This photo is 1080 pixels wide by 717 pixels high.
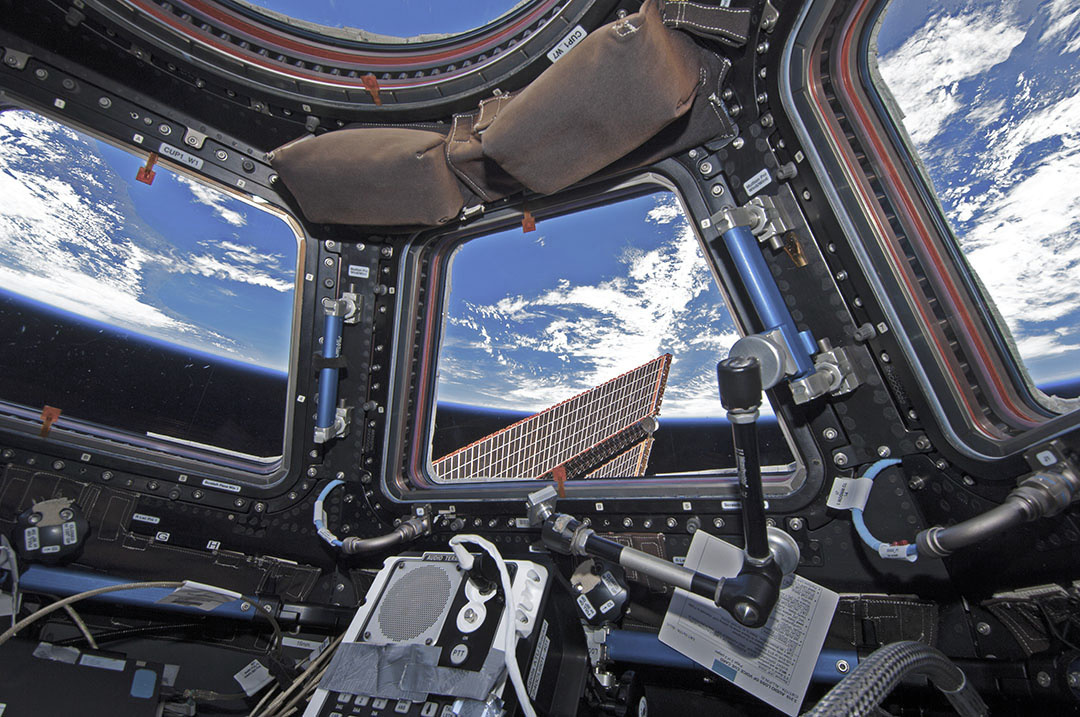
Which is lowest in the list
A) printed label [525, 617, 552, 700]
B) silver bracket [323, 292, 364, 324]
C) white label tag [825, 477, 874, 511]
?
printed label [525, 617, 552, 700]

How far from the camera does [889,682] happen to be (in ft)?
4.58

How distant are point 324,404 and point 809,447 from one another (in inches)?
105

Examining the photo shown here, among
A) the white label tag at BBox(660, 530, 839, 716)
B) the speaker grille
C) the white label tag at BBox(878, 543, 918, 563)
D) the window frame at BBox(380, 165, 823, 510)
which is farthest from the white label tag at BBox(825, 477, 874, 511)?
the speaker grille

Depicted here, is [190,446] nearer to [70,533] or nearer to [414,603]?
[70,533]

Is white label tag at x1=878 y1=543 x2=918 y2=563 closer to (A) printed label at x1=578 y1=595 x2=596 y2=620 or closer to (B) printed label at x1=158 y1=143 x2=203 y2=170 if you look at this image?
(A) printed label at x1=578 y1=595 x2=596 y2=620

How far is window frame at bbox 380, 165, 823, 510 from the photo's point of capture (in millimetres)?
2324

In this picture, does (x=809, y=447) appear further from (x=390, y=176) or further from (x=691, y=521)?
(x=390, y=176)

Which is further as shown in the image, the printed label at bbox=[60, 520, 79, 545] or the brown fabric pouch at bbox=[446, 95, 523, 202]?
the printed label at bbox=[60, 520, 79, 545]

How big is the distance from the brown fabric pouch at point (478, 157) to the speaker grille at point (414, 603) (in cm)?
195

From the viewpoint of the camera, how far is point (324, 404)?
128 inches

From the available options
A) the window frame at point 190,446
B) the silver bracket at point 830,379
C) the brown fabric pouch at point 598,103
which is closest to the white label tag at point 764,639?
the silver bracket at point 830,379

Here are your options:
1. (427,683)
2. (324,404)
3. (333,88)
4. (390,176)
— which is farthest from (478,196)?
(427,683)

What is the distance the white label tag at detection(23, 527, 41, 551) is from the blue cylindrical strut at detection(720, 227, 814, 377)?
3984mm

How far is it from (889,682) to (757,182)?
1752 millimetres
